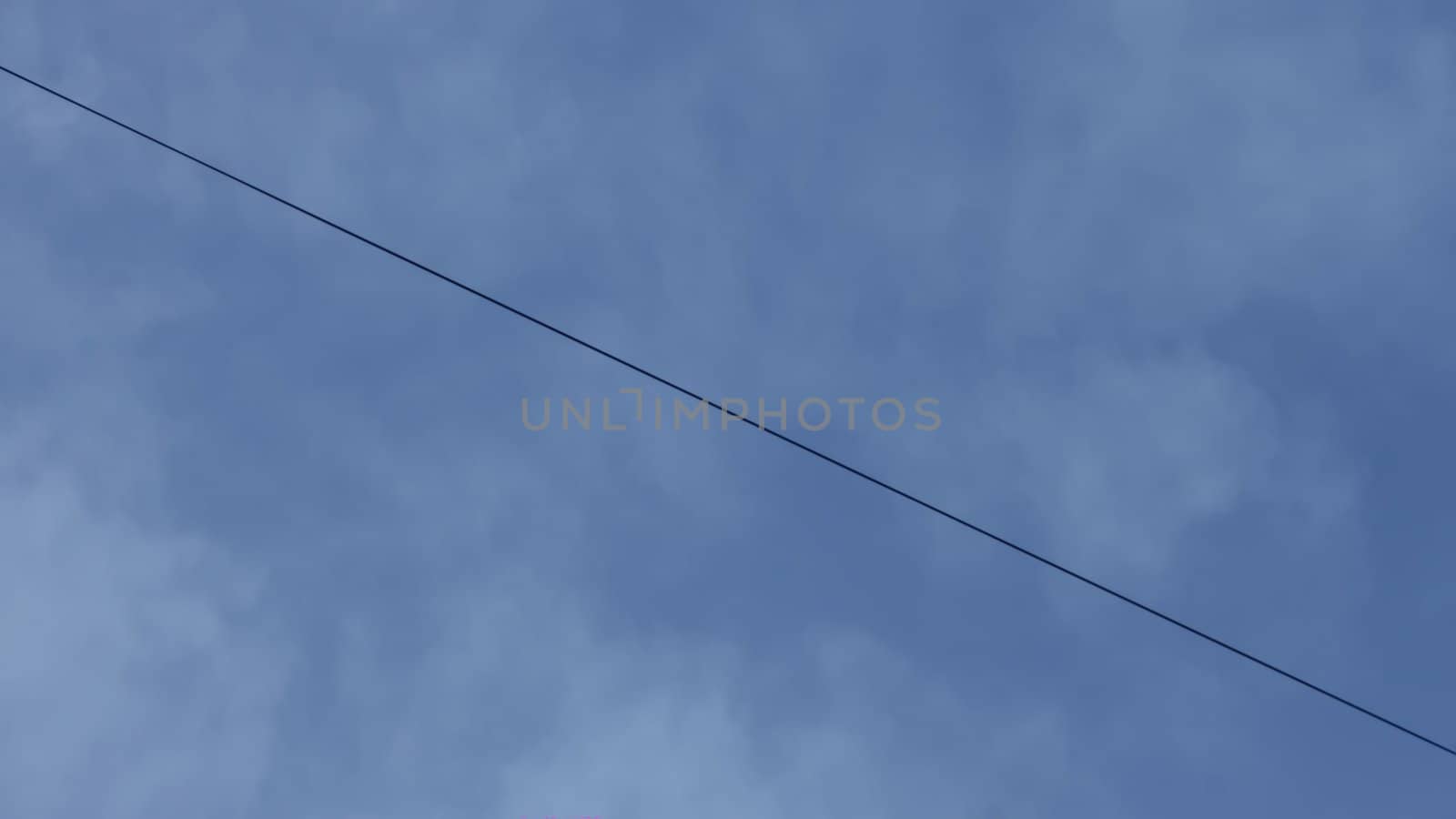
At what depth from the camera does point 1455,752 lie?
10.7m

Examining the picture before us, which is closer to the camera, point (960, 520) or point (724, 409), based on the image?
point (724, 409)

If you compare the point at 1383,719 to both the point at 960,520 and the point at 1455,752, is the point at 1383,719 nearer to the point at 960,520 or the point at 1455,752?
the point at 1455,752

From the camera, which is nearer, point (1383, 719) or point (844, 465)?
point (1383, 719)

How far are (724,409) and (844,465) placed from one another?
1.84 m

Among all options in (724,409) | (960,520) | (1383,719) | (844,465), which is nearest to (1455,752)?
(1383,719)

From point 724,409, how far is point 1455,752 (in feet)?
23.4

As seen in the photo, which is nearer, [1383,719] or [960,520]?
[1383,719]

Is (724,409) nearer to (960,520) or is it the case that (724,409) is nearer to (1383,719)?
(960,520)

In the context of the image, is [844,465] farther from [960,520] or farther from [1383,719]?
[1383,719]

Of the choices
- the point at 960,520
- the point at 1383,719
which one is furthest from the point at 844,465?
the point at 1383,719

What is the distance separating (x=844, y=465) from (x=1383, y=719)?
5.35 metres

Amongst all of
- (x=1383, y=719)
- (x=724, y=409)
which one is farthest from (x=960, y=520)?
(x=1383, y=719)

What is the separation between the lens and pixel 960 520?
38.3ft

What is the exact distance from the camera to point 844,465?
11938 millimetres
